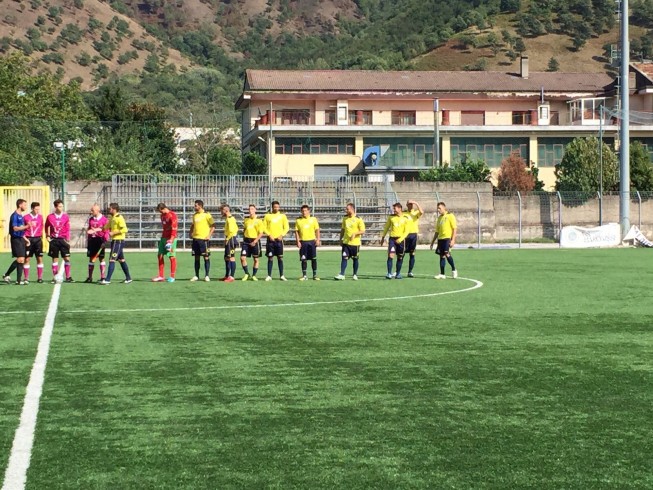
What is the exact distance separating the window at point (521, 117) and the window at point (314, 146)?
42.1ft

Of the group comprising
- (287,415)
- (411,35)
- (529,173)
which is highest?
(411,35)

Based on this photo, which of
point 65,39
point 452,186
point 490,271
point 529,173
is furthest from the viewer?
point 65,39

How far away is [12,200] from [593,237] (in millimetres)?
24236

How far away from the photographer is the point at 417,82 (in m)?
80.9

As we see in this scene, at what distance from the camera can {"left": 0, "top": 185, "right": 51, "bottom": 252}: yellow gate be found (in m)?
41.2

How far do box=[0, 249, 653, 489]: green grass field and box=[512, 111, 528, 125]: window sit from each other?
6365 cm

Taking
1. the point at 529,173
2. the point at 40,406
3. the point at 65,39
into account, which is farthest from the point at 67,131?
the point at 65,39

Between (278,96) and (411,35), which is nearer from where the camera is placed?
(278,96)

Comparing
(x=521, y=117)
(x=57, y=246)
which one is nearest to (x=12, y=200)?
(x=57, y=246)

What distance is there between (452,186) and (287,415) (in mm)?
42124

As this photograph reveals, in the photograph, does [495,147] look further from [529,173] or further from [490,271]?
[490,271]

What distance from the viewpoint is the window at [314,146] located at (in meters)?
76.6

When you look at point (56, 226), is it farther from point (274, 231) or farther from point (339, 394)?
point (339, 394)

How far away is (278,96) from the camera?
77.9 meters
